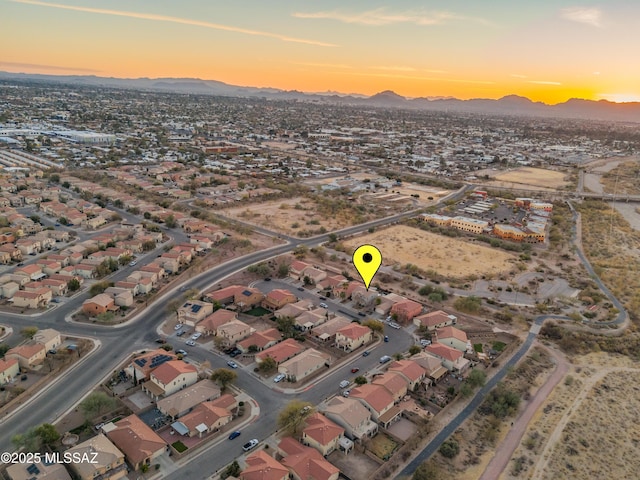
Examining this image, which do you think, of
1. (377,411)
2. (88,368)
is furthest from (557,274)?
(88,368)

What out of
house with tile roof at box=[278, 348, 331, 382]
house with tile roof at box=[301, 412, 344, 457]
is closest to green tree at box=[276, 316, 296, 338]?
house with tile roof at box=[278, 348, 331, 382]

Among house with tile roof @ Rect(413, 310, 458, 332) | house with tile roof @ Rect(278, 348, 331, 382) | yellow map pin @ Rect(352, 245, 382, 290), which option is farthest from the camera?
yellow map pin @ Rect(352, 245, 382, 290)

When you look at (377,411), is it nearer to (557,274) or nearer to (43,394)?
(43,394)

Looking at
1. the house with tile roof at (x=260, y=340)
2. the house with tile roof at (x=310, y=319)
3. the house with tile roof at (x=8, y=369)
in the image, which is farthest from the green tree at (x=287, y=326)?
the house with tile roof at (x=8, y=369)

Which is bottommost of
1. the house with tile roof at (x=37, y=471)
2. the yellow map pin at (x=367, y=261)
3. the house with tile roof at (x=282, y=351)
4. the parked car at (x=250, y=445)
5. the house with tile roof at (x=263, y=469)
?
the parked car at (x=250, y=445)

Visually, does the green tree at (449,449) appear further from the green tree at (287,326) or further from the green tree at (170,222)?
the green tree at (170,222)

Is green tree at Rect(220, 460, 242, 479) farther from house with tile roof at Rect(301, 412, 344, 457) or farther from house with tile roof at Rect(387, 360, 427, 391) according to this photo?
house with tile roof at Rect(387, 360, 427, 391)
